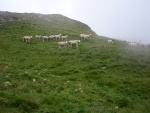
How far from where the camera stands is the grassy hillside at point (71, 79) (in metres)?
17.7

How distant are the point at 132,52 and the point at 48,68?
1447cm

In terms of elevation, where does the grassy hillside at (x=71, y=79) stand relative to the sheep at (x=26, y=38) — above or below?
below

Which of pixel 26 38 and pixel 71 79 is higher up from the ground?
pixel 26 38

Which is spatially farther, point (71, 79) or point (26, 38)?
point (26, 38)

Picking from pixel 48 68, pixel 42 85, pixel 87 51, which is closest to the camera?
pixel 42 85

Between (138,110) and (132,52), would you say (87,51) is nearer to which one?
(132,52)

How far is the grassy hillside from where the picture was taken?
58.1 feet

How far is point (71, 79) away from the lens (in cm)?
2603

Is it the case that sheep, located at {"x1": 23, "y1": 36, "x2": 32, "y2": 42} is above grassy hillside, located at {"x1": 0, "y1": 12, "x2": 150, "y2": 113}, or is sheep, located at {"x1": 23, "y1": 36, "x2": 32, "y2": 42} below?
above

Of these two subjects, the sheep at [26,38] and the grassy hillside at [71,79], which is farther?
the sheep at [26,38]

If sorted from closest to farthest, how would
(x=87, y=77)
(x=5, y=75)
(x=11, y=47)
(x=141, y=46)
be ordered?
(x=5, y=75)
(x=87, y=77)
(x=11, y=47)
(x=141, y=46)

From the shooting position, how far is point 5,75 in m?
23.0

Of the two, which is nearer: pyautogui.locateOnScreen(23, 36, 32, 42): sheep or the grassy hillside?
the grassy hillside

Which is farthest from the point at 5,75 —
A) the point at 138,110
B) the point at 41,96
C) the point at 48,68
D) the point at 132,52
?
the point at 132,52
